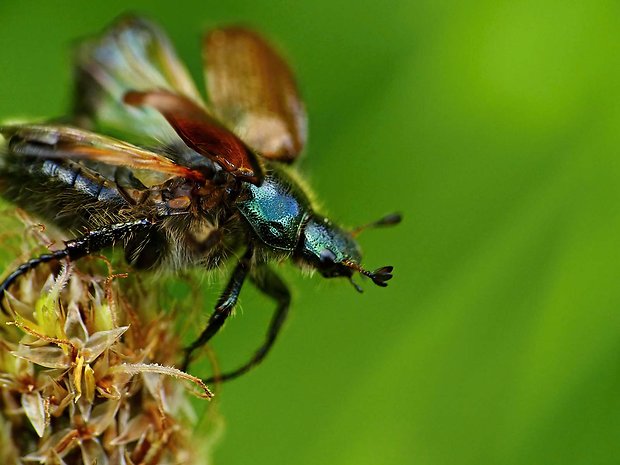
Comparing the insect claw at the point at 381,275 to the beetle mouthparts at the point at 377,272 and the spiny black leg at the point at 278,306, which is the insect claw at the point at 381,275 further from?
the spiny black leg at the point at 278,306

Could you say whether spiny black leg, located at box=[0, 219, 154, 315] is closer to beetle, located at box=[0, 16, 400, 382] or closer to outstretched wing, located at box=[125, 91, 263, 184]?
beetle, located at box=[0, 16, 400, 382]

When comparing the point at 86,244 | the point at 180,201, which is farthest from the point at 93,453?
the point at 180,201

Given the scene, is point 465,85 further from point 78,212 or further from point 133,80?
point 78,212

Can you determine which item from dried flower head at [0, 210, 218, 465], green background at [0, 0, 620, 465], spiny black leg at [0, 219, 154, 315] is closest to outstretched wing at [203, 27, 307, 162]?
green background at [0, 0, 620, 465]

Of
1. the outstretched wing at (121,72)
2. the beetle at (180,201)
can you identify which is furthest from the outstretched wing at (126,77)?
the beetle at (180,201)

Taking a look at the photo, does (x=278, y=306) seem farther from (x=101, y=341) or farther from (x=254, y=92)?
(x=254, y=92)
